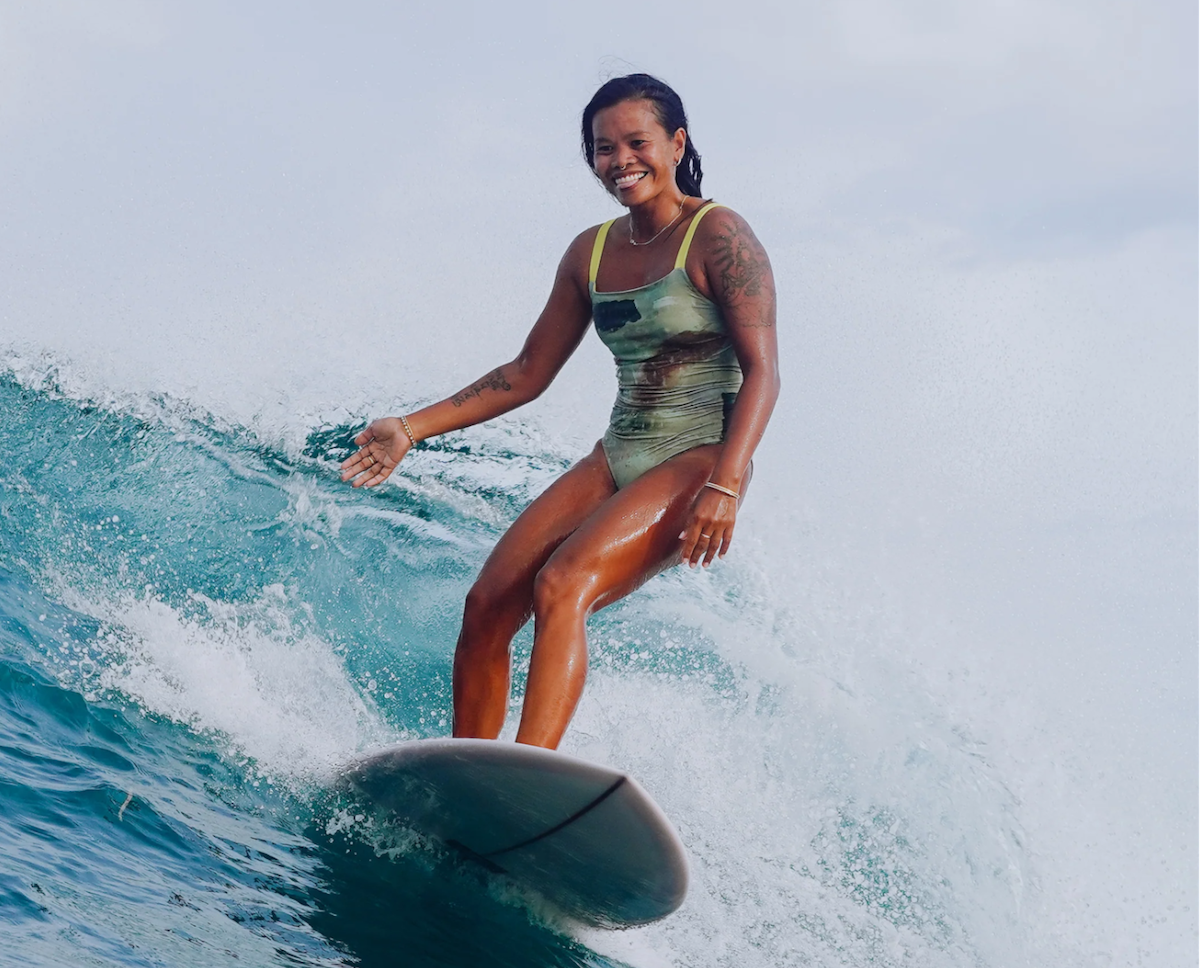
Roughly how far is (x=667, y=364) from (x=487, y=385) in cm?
77

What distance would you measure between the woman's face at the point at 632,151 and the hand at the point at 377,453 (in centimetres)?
115

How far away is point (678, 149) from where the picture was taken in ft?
13.6

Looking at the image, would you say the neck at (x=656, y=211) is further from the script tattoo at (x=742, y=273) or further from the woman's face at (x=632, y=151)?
the script tattoo at (x=742, y=273)

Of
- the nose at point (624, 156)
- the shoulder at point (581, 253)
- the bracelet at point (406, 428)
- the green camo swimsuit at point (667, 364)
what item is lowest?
the bracelet at point (406, 428)

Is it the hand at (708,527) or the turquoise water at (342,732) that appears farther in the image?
the hand at (708,527)

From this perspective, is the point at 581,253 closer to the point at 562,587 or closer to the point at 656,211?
the point at 656,211

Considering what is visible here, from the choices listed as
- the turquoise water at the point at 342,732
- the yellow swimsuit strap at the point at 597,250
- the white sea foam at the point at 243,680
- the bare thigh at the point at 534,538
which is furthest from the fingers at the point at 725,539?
the white sea foam at the point at 243,680

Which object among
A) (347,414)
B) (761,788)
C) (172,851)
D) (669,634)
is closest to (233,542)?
(347,414)

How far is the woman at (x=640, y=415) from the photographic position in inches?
147

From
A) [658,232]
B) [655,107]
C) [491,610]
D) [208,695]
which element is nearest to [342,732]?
[208,695]

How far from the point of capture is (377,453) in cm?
416

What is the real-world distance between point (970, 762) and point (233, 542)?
16.8ft

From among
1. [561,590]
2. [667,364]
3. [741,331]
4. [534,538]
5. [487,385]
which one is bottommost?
[561,590]

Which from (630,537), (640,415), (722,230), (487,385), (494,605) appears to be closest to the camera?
(630,537)
